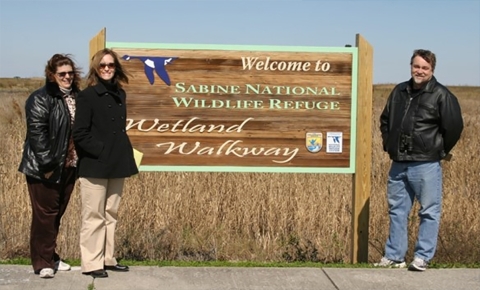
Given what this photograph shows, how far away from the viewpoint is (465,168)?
32.9ft

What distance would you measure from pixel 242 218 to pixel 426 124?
121 inches

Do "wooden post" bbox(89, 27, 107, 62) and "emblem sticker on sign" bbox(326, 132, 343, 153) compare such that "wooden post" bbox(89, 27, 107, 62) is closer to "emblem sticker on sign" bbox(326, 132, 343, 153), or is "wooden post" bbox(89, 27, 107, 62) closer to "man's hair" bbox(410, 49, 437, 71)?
"emblem sticker on sign" bbox(326, 132, 343, 153)

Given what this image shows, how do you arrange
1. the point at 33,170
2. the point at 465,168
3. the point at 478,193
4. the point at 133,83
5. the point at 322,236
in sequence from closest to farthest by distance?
the point at 33,170 → the point at 133,83 → the point at 322,236 → the point at 478,193 → the point at 465,168

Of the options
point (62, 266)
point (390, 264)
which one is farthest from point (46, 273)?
point (390, 264)

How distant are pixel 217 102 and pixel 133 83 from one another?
2.49 ft

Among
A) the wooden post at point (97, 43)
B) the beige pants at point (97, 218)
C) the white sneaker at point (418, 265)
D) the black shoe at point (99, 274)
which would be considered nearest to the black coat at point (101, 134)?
the beige pants at point (97, 218)

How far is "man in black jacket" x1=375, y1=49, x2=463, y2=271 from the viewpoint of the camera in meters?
6.20

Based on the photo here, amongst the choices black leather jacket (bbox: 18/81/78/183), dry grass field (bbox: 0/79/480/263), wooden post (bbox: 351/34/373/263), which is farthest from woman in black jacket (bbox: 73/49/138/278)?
wooden post (bbox: 351/34/373/263)

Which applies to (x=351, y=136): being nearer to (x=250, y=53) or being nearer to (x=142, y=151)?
(x=250, y=53)

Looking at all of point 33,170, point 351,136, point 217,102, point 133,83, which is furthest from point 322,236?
point 33,170

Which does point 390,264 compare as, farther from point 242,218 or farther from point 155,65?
point 155,65

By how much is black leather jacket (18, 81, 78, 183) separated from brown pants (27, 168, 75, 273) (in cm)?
12

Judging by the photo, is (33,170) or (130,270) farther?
(130,270)

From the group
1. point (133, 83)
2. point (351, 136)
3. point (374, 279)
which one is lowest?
point (374, 279)
